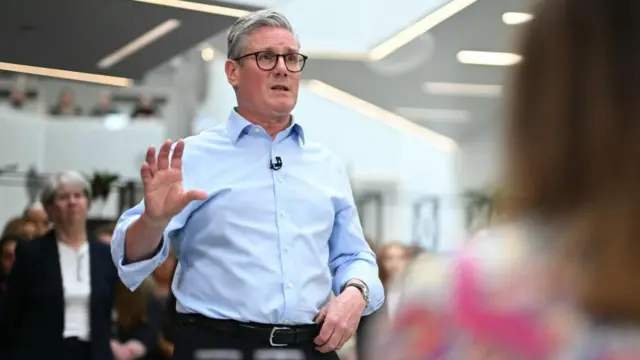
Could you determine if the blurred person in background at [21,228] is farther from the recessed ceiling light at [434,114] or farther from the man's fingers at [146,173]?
the recessed ceiling light at [434,114]

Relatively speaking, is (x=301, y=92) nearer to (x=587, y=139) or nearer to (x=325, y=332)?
(x=325, y=332)

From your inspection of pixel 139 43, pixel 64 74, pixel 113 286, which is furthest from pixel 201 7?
pixel 113 286

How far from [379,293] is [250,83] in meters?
0.53

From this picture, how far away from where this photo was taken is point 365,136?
856 cm

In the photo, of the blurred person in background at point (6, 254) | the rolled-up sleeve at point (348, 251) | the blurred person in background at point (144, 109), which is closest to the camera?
the rolled-up sleeve at point (348, 251)

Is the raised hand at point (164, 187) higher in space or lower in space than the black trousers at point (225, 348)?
higher

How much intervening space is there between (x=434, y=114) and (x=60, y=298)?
594cm

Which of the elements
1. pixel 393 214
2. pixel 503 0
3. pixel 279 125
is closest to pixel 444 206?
pixel 393 214

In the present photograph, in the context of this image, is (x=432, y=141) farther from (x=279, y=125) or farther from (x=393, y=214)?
(x=279, y=125)

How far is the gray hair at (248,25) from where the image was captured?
2.28 m

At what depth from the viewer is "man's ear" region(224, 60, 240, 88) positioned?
7.58ft

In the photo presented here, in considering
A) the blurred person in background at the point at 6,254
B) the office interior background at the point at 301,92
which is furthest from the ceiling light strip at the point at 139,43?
the blurred person in background at the point at 6,254

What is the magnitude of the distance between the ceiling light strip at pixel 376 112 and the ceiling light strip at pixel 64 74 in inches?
101

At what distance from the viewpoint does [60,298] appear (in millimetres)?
3521
